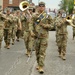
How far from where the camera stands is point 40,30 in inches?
377

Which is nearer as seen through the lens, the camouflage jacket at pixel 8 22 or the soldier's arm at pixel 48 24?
the soldier's arm at pixel 48 24

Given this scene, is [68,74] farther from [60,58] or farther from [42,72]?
[60,58]

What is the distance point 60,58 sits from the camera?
41.0 feet

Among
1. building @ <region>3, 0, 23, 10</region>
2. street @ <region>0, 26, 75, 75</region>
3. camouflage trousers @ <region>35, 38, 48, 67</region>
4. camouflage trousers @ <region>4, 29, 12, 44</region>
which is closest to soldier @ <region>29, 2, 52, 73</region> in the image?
camouflage trousers @ <region>35, 38, 48, 67</region>

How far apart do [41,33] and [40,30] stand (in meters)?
0.09

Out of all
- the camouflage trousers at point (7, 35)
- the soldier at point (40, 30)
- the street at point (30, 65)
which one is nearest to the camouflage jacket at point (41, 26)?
the soldier at point (40, 30)

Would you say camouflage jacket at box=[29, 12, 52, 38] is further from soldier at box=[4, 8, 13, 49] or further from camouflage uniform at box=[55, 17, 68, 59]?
soldier at box=[4, 8, 13, 49]

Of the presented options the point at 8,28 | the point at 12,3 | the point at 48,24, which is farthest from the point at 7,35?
the point at 12,3

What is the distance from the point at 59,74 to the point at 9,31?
6757 millimetres

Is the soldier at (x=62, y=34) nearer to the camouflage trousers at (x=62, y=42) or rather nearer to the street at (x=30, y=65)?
the camouflage trousers at (x=62, y=42)

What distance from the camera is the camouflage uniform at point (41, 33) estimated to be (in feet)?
31.2

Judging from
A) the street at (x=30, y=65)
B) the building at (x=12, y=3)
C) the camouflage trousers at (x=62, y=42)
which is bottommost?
the street at (x=30, y=65)

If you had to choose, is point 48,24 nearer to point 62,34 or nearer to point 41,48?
point 41,48

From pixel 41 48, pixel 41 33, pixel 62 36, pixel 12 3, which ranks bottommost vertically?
pixel 41 48
